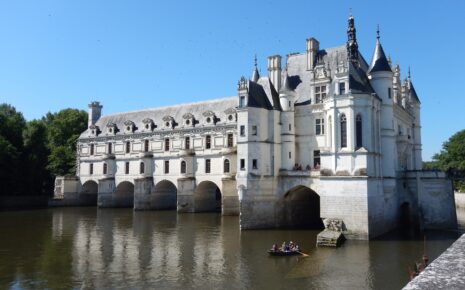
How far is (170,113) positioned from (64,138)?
23822 mm

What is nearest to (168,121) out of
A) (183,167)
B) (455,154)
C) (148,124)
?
(148,124)

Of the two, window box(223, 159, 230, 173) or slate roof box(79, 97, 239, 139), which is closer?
window box(223, 159, 230, 173)

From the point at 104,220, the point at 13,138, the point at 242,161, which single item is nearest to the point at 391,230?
the point at 242,161

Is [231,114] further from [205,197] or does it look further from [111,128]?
[111,128]

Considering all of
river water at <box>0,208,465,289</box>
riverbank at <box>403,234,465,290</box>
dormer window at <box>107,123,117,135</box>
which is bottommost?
river water at <box>0,208,465,289</box>

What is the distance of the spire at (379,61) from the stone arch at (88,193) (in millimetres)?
40226

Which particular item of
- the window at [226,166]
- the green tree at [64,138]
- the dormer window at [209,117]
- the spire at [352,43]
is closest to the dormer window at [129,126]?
the dormer window at [209,117]

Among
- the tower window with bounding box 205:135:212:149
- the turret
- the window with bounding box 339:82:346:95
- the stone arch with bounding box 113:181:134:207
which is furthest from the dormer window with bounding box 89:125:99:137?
the window with bounding box 339:82:346:95

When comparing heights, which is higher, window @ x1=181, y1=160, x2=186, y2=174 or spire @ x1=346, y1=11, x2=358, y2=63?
spire @ x1=346, y1=11, x2=358, y2=63

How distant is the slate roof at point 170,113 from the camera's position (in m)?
44.5

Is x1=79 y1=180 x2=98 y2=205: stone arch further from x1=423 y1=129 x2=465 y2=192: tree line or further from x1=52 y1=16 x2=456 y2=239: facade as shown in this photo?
x1=423 y1=129 x2=465 y2=192: tree line

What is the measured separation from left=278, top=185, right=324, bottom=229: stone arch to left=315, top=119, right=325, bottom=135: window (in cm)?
457

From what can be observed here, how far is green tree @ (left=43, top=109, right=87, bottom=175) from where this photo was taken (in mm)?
58438

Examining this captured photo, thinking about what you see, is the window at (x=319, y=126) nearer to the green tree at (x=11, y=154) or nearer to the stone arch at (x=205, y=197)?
the stone arch at (x=205, y=197)
